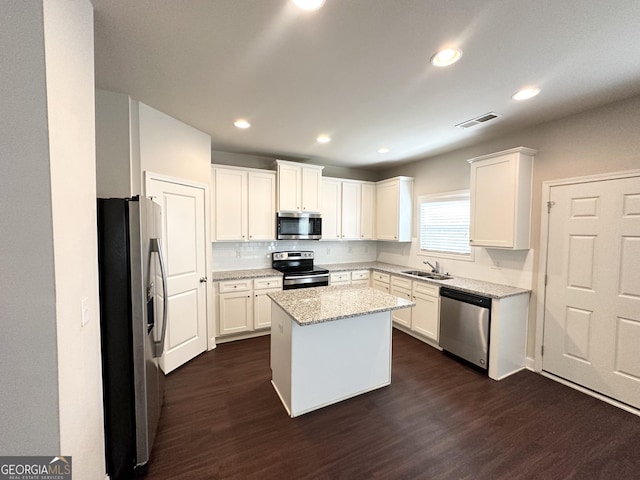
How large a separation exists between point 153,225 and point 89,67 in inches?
38.9

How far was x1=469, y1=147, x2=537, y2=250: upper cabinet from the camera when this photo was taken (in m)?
2.86

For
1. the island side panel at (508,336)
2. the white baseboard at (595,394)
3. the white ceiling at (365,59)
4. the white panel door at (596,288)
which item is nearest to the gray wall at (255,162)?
the white ceiling at (365,59)

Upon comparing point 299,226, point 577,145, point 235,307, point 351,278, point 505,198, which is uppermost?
point 577,145

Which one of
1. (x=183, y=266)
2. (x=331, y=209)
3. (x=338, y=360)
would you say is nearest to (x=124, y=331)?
(x=183, y=266)

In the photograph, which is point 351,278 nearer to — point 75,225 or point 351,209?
point 351,209

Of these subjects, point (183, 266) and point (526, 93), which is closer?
point (526, 93)

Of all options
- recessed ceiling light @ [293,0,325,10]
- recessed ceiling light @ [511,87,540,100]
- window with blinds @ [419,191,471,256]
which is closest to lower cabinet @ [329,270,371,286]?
window with blinds @ [419,191,471,256]

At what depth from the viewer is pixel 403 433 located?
6.59 ft

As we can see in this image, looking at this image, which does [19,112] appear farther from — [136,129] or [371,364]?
[371,364]

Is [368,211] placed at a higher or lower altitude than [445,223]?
higher

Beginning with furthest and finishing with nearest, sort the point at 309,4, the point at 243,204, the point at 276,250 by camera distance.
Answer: the point at 276,250
the point at 243,204
the point at 309,4

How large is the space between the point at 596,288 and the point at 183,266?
4293 mm

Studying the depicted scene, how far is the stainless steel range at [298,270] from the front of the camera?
3934 mm

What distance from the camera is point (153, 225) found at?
6.31 feet
